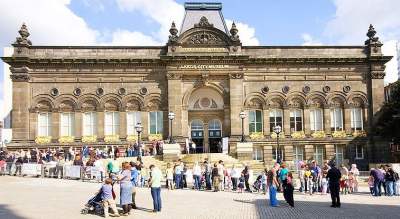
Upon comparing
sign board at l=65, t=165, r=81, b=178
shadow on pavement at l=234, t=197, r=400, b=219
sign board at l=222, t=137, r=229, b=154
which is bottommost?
shadow on pavement at l=234, t=197, r=400, b=219

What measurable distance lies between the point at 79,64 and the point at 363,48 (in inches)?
1064

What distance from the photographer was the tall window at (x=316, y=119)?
Answer: 43812mm

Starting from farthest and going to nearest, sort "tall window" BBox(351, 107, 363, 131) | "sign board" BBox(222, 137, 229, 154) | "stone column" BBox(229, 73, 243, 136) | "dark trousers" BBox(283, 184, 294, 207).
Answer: "tall window" BBox(351, 107, 363, 131)
"stone column" BBox(229, 73, 243, 136)
"sign board" BBox(222, 137, 229, 154)
"dark trousers" BBox(283, 184, 294, 207)

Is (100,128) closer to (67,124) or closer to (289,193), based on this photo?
(67,124)

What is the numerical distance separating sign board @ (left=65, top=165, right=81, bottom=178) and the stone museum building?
508 inches

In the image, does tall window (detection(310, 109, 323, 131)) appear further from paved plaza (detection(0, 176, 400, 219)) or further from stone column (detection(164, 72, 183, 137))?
paved plaza (detection(0, 176, 400, 219))

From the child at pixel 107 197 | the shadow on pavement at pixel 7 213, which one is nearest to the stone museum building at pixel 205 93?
the shadow on pavement at pixel 7 213

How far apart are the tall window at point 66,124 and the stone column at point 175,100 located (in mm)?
8601

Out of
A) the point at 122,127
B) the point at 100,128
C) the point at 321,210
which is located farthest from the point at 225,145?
the point at 321,210

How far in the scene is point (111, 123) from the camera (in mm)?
42156

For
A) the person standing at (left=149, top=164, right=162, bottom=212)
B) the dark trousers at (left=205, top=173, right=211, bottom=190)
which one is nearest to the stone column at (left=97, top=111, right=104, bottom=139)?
the dark trousers at (left=205, top=173, right=211, bottom=190)

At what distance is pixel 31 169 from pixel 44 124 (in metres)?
12.8

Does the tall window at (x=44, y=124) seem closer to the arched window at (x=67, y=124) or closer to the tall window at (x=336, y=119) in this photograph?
the arched window at (x=67, y=124)

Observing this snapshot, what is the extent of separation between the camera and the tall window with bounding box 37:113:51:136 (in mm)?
41344
